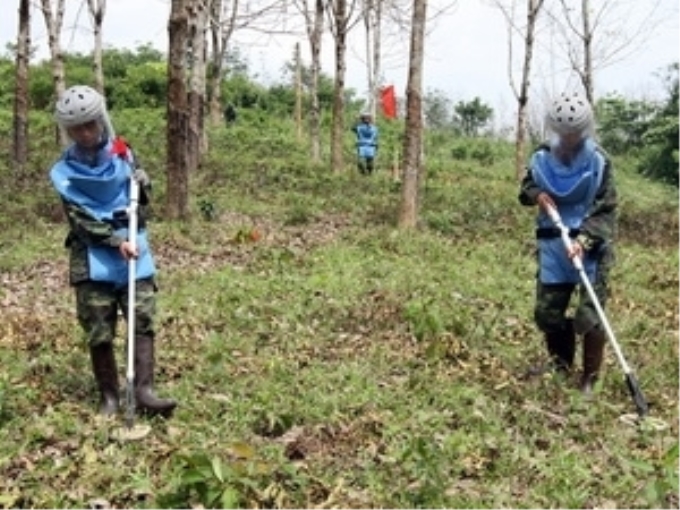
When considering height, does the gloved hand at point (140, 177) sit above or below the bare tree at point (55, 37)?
below

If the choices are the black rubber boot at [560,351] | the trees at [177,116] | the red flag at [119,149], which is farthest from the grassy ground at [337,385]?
the red flag at [119,149]

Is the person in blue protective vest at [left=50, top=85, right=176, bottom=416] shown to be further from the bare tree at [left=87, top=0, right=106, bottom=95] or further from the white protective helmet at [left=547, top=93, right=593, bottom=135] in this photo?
the bare tree at [left=87, top=0, right=106, bottom=95]

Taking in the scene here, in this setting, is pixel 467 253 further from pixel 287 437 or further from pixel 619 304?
pixel 287 437

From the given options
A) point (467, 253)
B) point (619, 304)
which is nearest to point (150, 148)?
point (467, 253)

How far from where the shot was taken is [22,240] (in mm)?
11953

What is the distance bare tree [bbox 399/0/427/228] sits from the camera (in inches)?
502

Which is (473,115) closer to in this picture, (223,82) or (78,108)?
(223,82)

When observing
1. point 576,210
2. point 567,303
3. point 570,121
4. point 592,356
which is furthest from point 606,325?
point 570,121

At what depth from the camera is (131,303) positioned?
18.1ft

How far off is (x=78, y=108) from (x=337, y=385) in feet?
7.27

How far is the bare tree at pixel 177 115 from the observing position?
501 inches

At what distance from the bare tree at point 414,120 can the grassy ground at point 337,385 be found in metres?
0.73

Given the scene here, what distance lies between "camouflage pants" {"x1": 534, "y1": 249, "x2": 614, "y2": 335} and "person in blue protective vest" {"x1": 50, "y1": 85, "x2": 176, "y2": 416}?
96.3 inches

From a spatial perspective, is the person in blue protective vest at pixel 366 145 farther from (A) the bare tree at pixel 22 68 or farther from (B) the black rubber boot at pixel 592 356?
(B) the black rubber boot at pixel 592 356
